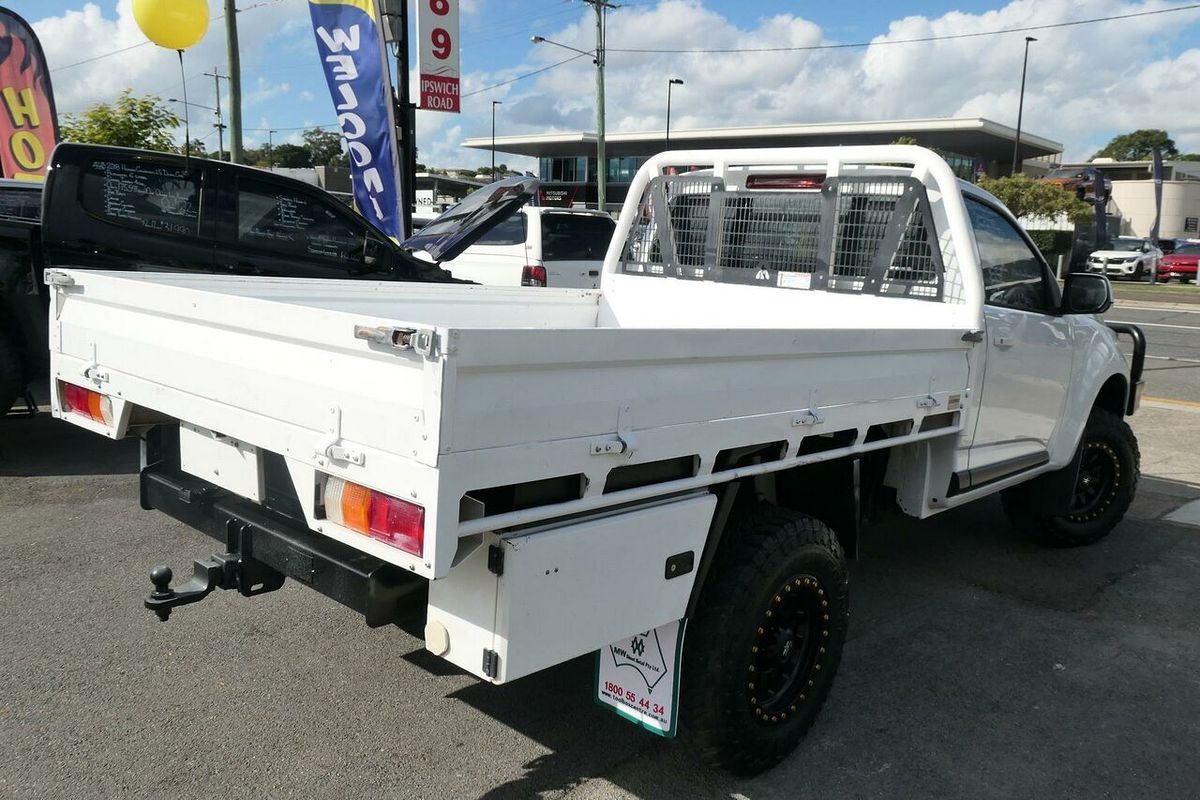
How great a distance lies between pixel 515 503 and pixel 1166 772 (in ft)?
8.43

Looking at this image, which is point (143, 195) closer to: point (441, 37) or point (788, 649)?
point (441, 37)

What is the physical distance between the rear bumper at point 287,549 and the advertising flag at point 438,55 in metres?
8.17

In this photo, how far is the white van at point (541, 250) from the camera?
11.4 metres

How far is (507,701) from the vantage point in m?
3.57

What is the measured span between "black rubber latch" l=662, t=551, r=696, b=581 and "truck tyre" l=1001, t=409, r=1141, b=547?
3429 mm

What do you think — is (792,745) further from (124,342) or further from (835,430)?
(124,342)

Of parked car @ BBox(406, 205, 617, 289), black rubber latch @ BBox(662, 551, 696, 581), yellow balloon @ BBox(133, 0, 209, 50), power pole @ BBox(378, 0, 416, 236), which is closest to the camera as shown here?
black rubber latch @ BBox(662, 551, 696, 581)

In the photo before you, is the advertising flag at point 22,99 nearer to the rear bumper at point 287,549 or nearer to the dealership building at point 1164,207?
the rear bumper at point 287,549

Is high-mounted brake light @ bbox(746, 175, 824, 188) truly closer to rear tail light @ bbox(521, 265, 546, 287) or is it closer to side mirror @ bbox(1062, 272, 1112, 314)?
side mirror @ bbox(1062, 272, 1112, 314)

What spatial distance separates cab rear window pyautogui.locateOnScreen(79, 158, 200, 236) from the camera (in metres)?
6.36

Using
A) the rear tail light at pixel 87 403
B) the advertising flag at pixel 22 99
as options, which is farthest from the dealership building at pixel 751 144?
the rear tail light at pixel 87 403

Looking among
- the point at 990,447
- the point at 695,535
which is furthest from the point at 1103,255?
the point at 695,535

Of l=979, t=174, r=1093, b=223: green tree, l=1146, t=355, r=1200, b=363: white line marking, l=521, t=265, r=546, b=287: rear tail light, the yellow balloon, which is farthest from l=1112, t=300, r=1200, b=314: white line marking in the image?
the yellow balloon

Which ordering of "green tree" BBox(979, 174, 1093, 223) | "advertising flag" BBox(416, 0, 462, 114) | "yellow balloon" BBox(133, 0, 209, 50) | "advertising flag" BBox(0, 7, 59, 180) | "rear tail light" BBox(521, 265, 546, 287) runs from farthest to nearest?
"green tree" BBox(979, 174, 1093, 223) → "advertising flag" BBox(0, 7, 59, 180) → "rear tail light" BBox(521, 265, 546, 287) → "advertising flag" BBox(416, 0, 462, 114) → "yellow balloon" BBox(133, 0, 209, 50)
